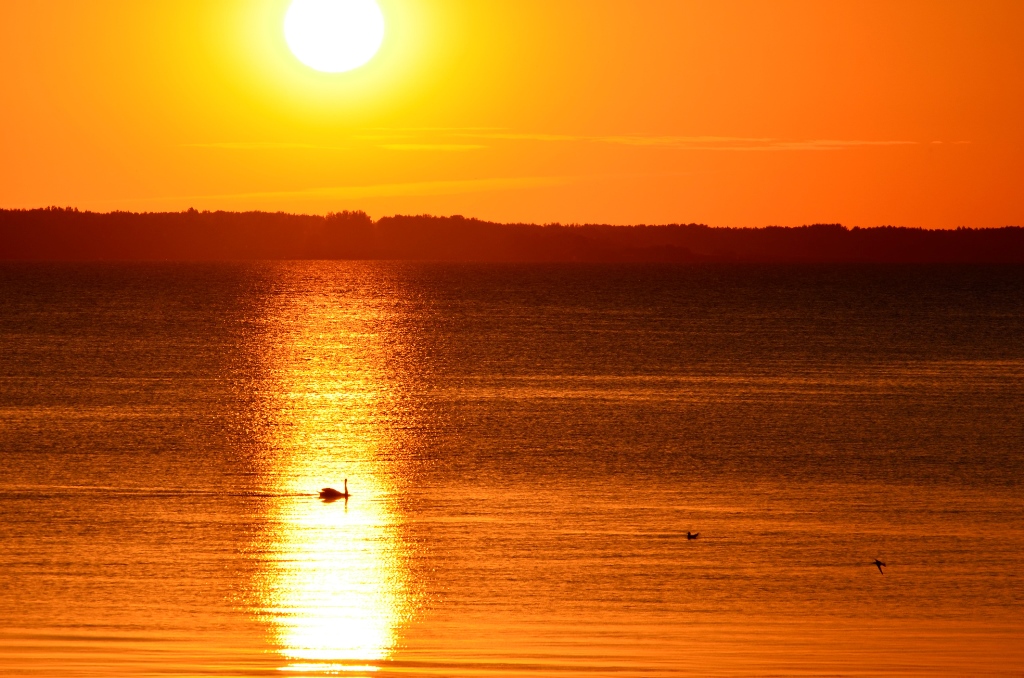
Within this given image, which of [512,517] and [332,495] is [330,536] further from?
[332,495]

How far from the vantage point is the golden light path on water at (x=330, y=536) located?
21.9 m

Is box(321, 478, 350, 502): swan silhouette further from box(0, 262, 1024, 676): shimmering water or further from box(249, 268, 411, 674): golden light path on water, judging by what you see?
box(0, 262, 1024, 676): shimmering water

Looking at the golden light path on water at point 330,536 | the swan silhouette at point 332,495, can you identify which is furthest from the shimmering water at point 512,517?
the swan silhouette at point 332,495

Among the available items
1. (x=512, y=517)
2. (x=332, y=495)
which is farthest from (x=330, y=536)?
(x=332, y=495)

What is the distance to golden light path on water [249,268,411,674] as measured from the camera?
21.9 m

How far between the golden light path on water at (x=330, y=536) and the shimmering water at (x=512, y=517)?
109 millimetres

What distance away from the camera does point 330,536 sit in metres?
30.6

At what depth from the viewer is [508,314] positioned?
138 m

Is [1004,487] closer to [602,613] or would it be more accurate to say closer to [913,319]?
[602,613]

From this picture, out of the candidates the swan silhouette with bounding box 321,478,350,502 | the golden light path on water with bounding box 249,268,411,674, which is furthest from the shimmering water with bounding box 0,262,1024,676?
the swan silhouette with bounding box 321,478,350,502

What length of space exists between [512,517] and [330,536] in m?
4.50

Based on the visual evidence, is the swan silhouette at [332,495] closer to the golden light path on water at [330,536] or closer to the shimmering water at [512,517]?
the golden light path on water at [330,536]

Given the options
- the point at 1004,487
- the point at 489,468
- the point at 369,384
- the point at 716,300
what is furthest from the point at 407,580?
the point at 716,300

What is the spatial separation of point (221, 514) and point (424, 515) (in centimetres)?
485
